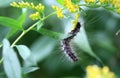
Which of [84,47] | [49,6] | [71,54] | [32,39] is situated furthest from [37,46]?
[71,54]

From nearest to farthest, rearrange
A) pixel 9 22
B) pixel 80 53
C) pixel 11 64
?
1. pixel 11 64
2. pixel 9 22
3. pixel 80 53

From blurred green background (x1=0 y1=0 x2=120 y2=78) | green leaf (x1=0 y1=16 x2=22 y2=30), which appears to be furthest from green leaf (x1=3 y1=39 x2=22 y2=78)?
blurred green background (x1=0 y1=0 x2=120 y2=78)

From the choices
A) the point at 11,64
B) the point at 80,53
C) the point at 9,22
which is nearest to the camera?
the point at 11,64

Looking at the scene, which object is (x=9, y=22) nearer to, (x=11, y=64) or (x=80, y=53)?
(x=11, y=64)

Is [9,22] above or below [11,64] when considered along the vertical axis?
above

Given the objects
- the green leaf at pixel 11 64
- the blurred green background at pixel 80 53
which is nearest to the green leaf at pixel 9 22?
the green leaf at pixel 11 64

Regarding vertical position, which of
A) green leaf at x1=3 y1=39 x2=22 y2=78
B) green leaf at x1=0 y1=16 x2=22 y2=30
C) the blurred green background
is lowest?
the blurred green background

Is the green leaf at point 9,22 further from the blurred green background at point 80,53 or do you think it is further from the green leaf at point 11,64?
the blurred green background at point 80,53

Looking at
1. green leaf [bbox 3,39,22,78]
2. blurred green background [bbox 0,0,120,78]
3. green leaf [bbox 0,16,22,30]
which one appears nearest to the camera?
green leaf [bbox 3,39,22,78]

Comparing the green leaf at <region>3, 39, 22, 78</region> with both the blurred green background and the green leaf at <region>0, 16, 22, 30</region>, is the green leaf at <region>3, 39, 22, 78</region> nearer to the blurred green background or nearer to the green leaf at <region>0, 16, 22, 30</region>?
the green leaf at <region>0, 16, 22, 30</region>

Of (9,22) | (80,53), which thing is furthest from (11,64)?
(80,53)

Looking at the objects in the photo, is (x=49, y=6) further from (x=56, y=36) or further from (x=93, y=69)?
(x=93, y=69)
